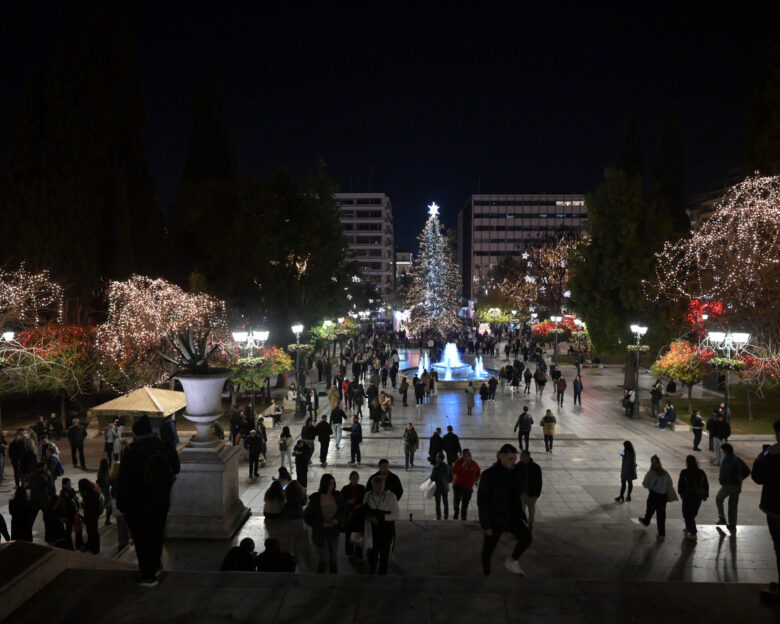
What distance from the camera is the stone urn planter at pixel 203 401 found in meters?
8.48

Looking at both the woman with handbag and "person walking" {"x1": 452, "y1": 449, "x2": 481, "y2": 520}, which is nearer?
the woman with handbag

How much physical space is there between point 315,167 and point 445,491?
78.8 feet

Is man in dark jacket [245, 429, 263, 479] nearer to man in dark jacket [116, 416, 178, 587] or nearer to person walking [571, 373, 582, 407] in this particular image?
man in dark jacket [116, 416, 178, 587]

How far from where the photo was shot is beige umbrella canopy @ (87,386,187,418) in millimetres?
13031

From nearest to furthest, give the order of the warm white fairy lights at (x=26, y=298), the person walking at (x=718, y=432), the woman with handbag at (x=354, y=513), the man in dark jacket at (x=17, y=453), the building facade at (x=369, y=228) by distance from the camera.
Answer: the woman with handbag at (x=354, y=513)
the man in dark jacket at (x=17, y=453)
the person walking at (x=718, y=432)
the warm white fairy lights at (x=26, y=298)
the building facade at (x=369, y=228)

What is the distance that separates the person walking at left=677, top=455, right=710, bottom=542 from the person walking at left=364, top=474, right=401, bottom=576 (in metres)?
4.60

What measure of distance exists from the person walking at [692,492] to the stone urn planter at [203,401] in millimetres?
7109

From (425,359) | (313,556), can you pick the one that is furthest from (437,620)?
(425,359)

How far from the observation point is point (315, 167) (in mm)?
30750

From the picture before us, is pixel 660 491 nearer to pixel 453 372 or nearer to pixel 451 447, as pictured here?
pixel 451 447

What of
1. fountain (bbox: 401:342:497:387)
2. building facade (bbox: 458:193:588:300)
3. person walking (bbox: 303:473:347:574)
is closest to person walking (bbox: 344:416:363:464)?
person walking (bbox: 303:473:347:574)

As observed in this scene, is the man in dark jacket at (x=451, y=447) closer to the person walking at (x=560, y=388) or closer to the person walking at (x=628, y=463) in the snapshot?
the person walking at (x=628, y=463)

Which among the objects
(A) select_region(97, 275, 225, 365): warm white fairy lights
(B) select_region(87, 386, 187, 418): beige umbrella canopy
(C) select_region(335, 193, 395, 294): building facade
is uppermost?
(C) select_region(335, 193, 395, 294): building facade

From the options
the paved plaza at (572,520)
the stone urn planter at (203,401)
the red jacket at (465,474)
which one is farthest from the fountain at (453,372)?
the stone urn planter at (203,401)
